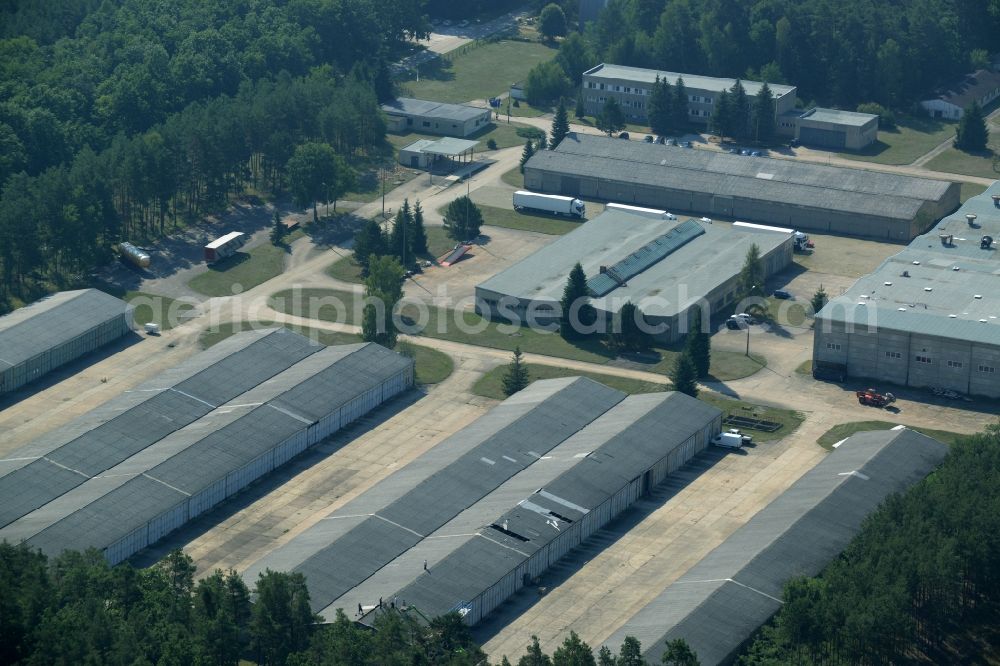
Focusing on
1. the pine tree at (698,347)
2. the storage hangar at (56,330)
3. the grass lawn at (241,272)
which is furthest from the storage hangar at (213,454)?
the pine tree at (698,347)

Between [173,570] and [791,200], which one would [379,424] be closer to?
[173,570]

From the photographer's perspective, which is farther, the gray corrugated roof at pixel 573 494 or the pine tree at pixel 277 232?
the pine tree at pixel 277 232

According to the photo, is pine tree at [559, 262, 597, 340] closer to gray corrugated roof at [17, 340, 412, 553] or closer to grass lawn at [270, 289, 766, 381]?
grass lawn at [270, 289, 766, 381]

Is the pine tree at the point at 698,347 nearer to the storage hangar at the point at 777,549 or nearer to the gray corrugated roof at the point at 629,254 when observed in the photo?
the gray corrugated roof at the point at 629,254

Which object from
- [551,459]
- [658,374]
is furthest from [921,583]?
[658,374]


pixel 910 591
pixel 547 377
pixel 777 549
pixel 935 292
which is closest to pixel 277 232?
pixel 547 377
